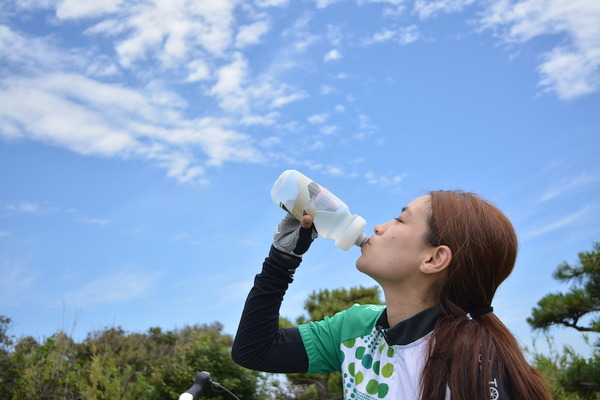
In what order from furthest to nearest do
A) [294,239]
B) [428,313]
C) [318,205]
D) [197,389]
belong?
[318,205] → [294,239] → [428,313] → [197,389]

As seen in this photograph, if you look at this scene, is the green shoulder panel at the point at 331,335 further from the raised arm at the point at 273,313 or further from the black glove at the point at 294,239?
the black glove at the point at 294,239

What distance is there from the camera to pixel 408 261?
85.5 inches

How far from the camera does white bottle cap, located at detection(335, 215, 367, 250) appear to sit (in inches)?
95.4

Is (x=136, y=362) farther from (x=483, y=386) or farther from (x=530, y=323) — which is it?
(x=483, y=386)

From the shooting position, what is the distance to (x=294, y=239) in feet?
7.75

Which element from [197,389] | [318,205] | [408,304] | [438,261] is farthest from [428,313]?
[197,389]

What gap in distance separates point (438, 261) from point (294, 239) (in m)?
0.56

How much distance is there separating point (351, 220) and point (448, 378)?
0.77 metres

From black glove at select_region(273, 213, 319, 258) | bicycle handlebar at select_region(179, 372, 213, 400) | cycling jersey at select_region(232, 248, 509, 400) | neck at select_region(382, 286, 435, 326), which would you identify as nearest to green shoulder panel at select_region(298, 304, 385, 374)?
cycling jersey at select_region(232, 248, 509, 400)

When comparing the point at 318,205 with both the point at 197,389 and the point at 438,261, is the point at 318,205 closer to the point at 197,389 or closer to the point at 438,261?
the point at 438,261

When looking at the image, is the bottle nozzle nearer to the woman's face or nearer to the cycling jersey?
the woman's face

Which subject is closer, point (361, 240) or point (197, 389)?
point (197, 389)

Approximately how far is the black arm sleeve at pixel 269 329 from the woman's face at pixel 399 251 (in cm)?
33

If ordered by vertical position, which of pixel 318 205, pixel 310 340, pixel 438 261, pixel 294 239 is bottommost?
pixel 310 340
